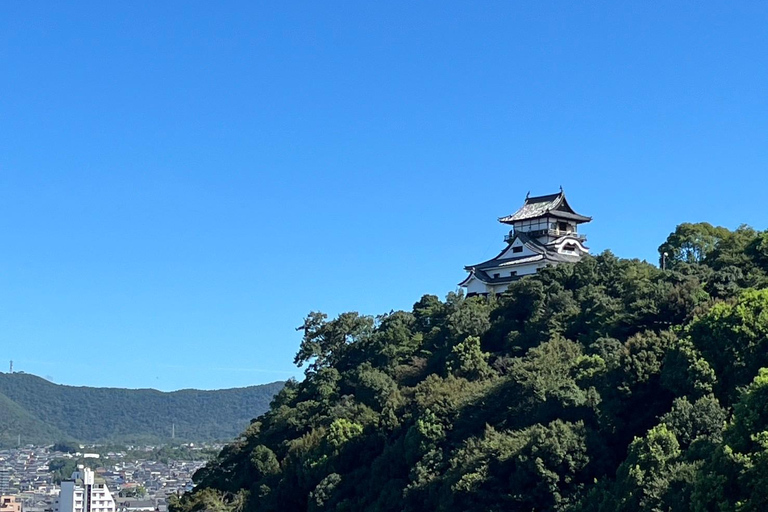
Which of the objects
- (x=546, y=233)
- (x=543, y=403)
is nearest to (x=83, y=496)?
(x=546, y=233)

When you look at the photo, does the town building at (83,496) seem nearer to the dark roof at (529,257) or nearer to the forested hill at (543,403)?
the forested hill at (543,403)

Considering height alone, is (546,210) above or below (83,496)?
above

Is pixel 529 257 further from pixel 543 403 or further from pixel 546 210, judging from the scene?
pixel 543 403

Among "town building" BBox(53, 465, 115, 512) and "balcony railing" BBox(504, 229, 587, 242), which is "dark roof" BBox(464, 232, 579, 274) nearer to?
"balcony railing" BBox(504, 229, 587, 242)

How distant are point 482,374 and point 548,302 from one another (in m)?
4.03

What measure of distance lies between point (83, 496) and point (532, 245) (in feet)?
233

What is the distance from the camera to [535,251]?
44.3 metres

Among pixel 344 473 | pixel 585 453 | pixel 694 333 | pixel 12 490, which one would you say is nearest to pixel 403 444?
pixel 344 473

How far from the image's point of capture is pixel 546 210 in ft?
150

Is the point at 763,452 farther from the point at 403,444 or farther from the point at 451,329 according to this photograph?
the point at 451,329

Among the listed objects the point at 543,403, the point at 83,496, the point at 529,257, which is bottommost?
the point at 83,496

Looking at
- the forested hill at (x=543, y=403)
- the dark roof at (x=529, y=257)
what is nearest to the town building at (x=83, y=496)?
the forested hill at (x=543, y=403)

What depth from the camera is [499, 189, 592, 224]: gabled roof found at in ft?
151

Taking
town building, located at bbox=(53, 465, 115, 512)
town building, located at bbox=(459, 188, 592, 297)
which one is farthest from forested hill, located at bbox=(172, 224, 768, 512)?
town building, located at bbox=(53, 465, 115, 512)
